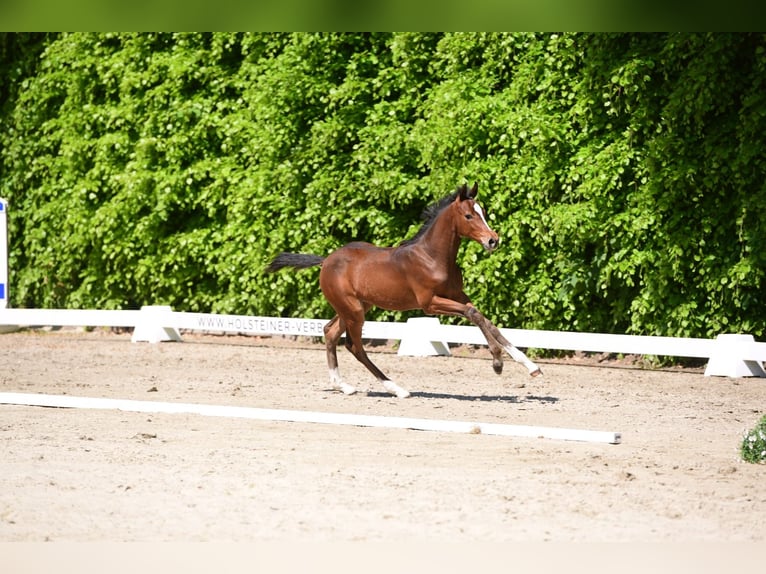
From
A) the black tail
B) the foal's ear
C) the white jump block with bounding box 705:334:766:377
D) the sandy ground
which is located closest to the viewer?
the sandy ground

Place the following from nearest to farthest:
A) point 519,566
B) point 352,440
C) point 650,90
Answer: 1. point 519,566
2. point 352,440
3. point 650,90

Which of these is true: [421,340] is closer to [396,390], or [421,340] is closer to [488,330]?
[396,390]

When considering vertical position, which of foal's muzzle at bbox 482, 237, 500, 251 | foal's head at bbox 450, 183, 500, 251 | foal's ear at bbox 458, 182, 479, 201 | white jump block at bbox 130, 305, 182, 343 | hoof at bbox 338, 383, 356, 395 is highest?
foal's ear at bbox 458, 182, 479, 201

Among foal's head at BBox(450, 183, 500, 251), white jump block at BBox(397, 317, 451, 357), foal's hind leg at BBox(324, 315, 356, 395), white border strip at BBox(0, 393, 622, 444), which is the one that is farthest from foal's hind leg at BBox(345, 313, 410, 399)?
white jump block at BBox(397, 317, 451, 357)

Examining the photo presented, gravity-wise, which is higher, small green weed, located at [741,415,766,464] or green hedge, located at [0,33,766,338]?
green hedge, located at [0,33,766,338]

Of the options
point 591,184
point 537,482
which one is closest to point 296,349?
point 591,184

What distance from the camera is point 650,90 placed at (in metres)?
12.7

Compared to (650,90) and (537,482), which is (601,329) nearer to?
(650,90)

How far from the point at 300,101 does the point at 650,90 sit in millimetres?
4968

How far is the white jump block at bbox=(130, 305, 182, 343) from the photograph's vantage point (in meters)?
15.7

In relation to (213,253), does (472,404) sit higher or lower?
lower

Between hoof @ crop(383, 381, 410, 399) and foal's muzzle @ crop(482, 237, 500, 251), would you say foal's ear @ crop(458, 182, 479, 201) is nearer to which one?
foal's muzzle @ crop(482, 237, 500, 251)

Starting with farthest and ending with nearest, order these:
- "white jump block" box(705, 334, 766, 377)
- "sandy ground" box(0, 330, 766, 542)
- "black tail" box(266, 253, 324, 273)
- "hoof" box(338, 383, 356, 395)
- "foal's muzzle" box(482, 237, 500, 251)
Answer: "white jump block" box(705, 334, 766, 377) < "black tail" box(266, 253, 324, 273) < "hoof" box(338, 383, 356, 395) < "foal's muzzle" box(482, 237, 500, 251) < "sandy ground" box(0, 330, 766, 542)

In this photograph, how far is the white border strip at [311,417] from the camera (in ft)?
25.5
